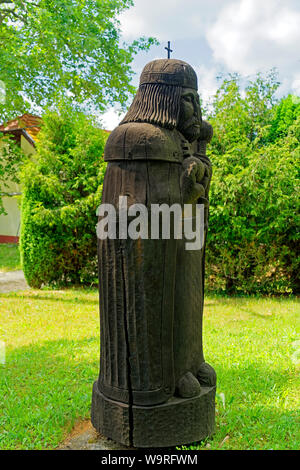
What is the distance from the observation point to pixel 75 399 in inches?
157

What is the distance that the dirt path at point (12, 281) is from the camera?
985cm

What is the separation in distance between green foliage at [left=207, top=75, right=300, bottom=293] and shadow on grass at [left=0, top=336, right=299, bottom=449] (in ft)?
13.6

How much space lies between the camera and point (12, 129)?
1670 cm

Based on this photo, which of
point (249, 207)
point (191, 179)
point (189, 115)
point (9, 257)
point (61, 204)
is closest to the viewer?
point (191, 179)

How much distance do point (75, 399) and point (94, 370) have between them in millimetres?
800

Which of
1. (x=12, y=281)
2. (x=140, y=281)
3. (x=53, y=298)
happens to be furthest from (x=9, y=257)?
(x=140, y=281)

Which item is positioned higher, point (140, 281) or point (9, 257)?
point (140, 281)

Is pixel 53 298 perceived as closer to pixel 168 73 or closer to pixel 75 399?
pixel 75 399

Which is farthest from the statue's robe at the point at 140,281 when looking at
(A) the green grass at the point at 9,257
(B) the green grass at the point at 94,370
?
(A) the green grass at the point at 9,257

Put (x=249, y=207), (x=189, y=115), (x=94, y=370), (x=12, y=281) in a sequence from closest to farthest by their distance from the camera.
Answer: (x=189, y=115), (x=94, y=370), (x=249, y=207), (x=12, y=281)

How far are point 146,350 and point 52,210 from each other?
6872 mm

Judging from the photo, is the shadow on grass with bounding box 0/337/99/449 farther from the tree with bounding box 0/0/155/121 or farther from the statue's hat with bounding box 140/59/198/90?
the tree with bounding box 0/0/155/121
